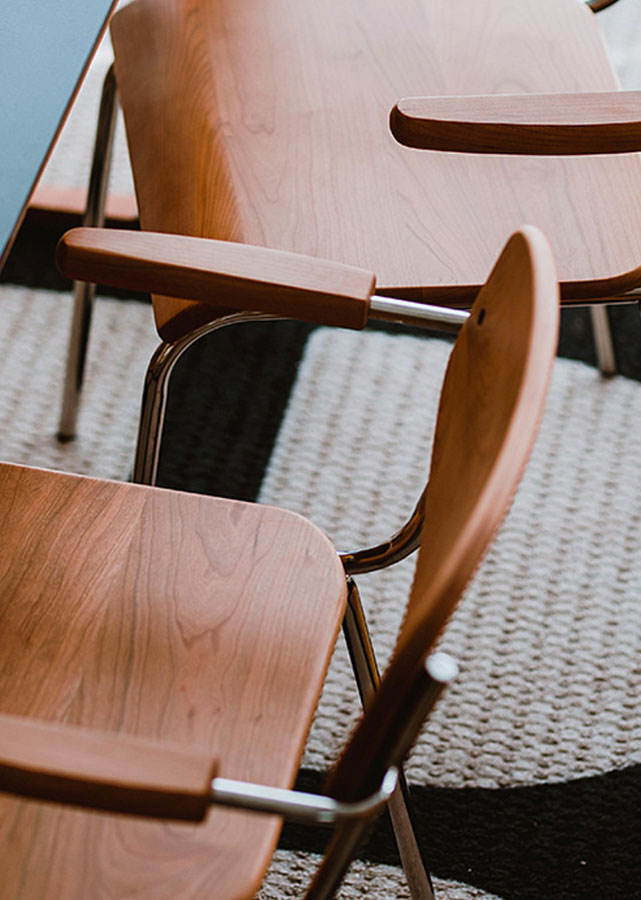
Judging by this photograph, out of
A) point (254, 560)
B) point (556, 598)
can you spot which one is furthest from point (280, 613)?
point (556, 598)

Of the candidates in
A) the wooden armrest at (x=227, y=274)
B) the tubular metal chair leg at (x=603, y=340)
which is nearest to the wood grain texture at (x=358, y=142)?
the wooden armrest at (x=227, y=274)

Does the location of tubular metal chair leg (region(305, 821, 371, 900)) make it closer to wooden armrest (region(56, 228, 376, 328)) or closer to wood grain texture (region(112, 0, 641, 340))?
wooden armrest (region(56, 228, 376, 328))

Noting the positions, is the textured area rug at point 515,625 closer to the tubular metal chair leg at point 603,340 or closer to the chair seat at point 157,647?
the tubular metal chair leg at point 603,340

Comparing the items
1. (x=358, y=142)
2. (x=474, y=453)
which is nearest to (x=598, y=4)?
(x=358, y=142)

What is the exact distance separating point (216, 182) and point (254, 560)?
15.2 inches

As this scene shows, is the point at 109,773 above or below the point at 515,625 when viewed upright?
above

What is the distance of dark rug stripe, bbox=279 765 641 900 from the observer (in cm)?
104

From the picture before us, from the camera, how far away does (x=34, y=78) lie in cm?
77

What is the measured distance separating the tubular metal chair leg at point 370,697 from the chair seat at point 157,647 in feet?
0.32

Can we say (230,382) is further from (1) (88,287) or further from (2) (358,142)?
(2) (358,142)

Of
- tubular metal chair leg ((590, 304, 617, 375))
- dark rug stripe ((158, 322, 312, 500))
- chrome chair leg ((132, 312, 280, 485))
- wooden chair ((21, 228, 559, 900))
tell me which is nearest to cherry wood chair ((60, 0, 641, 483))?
chrome chair leg ((132, 312, 280, 485))

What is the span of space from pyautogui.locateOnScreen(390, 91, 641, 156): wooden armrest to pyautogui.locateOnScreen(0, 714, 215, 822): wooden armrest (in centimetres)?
55

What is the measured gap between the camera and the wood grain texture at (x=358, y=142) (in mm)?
960

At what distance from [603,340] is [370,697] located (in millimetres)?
751
